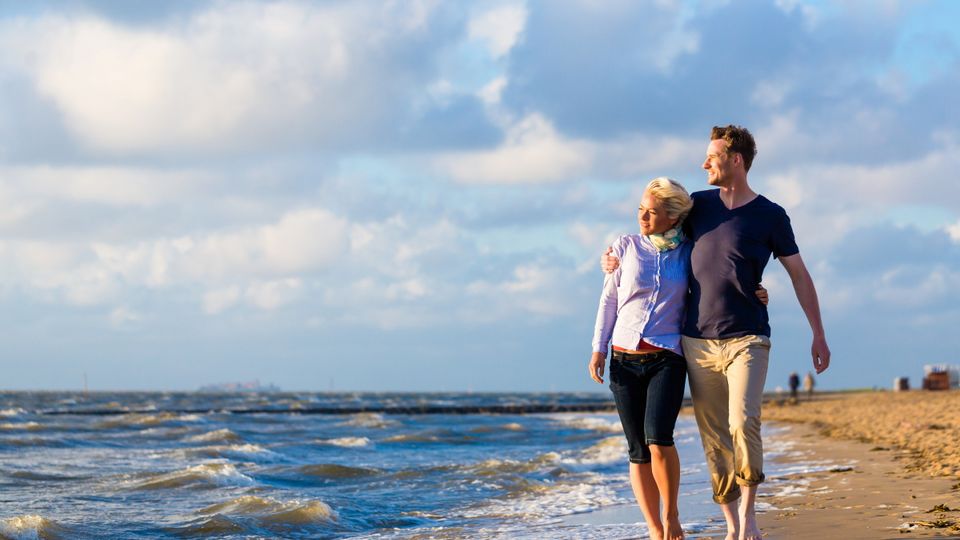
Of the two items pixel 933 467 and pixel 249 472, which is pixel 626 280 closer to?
pixel 933 467

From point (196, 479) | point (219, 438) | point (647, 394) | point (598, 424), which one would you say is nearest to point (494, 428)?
point (598, 424)

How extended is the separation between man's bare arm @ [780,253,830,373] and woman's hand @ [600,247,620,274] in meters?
0.87

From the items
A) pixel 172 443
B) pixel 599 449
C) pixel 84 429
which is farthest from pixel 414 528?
pixel 84 429

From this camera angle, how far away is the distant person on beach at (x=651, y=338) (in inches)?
218

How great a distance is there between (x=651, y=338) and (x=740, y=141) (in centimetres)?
115

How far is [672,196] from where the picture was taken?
5551 millimetres

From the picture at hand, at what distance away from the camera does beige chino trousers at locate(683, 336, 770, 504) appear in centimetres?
539

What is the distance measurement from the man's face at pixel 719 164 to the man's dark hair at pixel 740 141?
0.03m

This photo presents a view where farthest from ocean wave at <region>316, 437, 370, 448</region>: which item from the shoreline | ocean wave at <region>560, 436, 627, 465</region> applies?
the shoreline

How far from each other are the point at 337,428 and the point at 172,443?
9525 mm

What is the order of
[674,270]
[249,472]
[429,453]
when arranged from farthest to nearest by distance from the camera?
[429,453]
[249,472]
[674,270]

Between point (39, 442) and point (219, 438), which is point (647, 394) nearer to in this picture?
point (219, 438)

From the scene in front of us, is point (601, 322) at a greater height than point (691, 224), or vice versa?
point (691, 224)

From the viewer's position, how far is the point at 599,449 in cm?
2053
